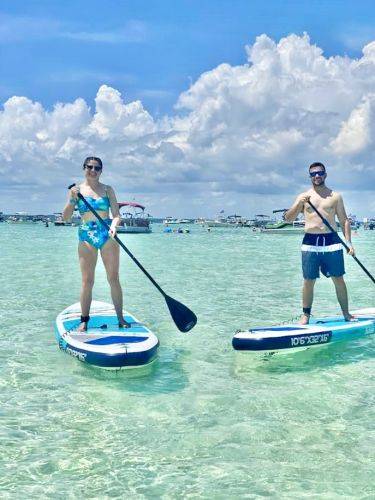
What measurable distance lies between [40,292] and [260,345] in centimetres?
1050

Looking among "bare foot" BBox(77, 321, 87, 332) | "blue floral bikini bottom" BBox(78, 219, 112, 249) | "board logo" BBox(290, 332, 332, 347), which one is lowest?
"board logo" BBox(290, 332, 332, 347)

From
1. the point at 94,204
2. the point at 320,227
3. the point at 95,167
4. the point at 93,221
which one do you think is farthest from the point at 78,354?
the point at 320,227

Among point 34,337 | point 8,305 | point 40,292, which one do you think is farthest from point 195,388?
point 40,292

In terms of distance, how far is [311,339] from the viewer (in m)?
8.45

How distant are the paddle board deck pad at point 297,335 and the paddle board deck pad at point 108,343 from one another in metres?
1.41

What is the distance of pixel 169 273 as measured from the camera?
25.4 meters

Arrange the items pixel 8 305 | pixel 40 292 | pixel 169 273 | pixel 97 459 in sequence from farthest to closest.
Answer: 1. pixel 169 273
2. pixel 40 292
3. pixel 8 305
4. pixel 97 459

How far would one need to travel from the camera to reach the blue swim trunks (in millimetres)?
8773

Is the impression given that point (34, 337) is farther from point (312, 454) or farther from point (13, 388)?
point (312, 454)

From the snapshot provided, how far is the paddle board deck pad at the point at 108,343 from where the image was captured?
23.4 ft

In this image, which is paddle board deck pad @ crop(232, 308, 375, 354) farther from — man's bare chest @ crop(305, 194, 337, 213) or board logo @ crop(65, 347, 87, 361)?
board logo @ crop(65, 347, 87, 361)

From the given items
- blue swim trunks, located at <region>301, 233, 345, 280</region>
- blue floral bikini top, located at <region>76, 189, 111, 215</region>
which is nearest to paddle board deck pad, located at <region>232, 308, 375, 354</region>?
blue swim trunks, located at <region>301, 233, 345, 280</region>

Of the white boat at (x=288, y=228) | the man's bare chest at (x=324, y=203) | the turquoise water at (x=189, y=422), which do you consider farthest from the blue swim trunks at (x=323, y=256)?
the white boat at (x=288, y=228)

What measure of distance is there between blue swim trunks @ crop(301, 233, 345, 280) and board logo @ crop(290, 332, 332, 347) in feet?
3.07
